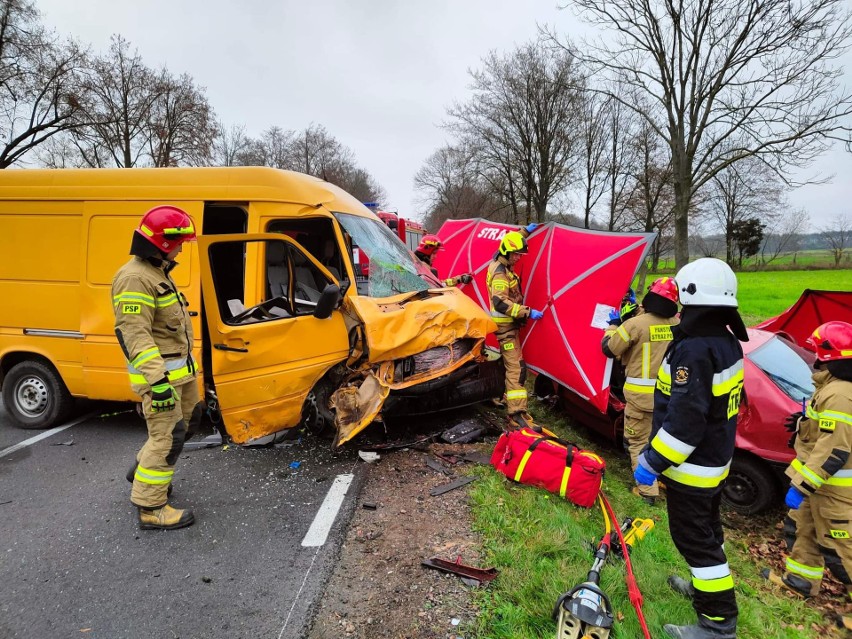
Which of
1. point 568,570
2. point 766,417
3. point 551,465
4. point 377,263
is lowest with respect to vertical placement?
point 568,570

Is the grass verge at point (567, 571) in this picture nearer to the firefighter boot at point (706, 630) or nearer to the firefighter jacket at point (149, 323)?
the firefighter boot at point (706, 630)

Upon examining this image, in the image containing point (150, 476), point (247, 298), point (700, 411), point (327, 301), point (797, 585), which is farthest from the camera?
point (247, 298)

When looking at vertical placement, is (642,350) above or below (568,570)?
above

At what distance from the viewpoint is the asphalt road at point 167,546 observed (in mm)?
2297

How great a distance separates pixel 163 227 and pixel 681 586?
153 inches

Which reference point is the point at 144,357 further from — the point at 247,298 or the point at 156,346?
the point at 247,298

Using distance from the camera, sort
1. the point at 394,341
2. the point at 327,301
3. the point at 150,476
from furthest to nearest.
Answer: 1. the point at 394,341
2. the point at 327,301
3. the point at 150,476

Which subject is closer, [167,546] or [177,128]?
[167,546]

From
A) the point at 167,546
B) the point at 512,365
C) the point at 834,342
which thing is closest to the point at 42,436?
the point at 167,546

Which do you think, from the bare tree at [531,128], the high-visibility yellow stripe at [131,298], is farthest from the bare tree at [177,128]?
the high-visibility yellow stripe at [131,298]

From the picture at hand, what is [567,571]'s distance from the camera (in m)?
2.56

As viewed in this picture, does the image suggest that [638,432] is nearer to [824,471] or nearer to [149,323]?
[824,471]

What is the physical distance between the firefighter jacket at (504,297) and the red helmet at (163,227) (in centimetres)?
301

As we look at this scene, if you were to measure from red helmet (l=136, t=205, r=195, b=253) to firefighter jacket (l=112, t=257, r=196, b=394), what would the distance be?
0.16 metres
